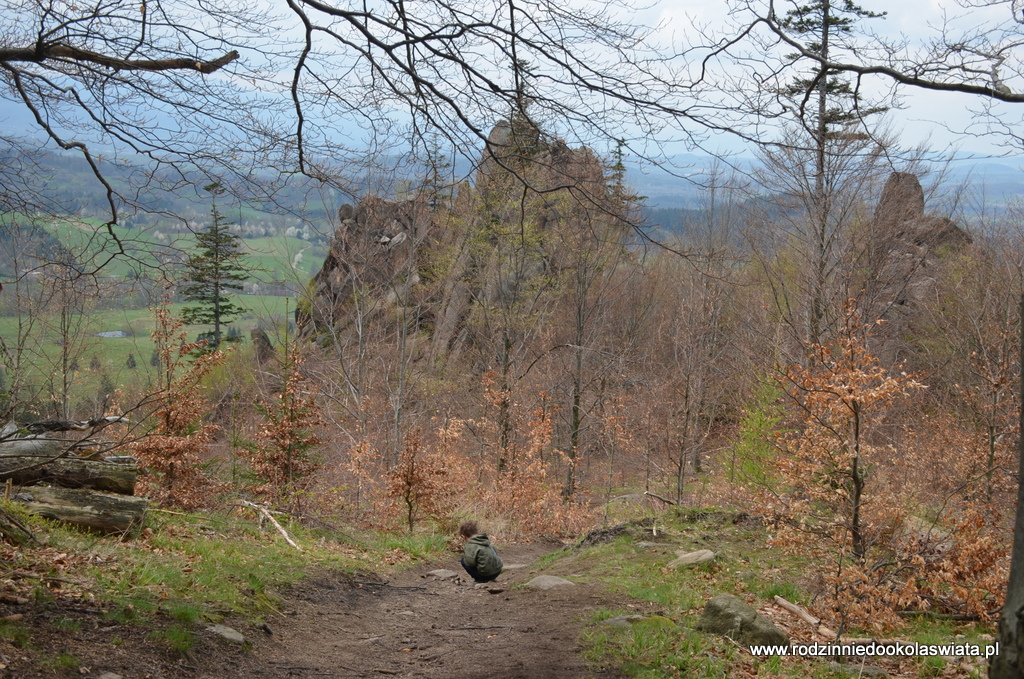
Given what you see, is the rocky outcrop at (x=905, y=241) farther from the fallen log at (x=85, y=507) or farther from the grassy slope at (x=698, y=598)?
the fallen log at (x=85, y=507)

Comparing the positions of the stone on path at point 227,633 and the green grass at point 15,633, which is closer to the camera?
the green grass at point 15,633

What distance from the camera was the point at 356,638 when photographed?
7023mm

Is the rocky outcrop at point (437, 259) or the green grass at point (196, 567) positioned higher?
the rocky outcrop at point (437, 259)

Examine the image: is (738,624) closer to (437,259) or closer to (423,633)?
(423,633)

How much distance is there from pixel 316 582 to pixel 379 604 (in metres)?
0.79

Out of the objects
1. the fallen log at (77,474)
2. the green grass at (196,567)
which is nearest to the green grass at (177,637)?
the green grass at (196,567)

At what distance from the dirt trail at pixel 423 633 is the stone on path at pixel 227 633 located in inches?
6.9

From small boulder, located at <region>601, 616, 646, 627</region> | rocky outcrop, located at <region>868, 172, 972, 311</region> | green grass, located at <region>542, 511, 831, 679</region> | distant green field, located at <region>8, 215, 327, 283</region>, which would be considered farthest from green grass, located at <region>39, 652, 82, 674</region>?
rocky outcrop, located at <region>868, 172, 972, 311</region>

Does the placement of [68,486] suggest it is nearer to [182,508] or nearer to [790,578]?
[182,508]

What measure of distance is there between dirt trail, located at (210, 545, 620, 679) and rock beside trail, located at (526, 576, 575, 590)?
0.12 m

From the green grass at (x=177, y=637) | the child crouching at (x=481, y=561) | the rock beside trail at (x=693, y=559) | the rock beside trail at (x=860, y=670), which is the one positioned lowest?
the child crouching at (x=481, y=561)

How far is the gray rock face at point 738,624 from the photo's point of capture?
235 inches

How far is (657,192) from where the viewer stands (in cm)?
622

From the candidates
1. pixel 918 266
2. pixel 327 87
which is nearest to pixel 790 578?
pixel 327 87
